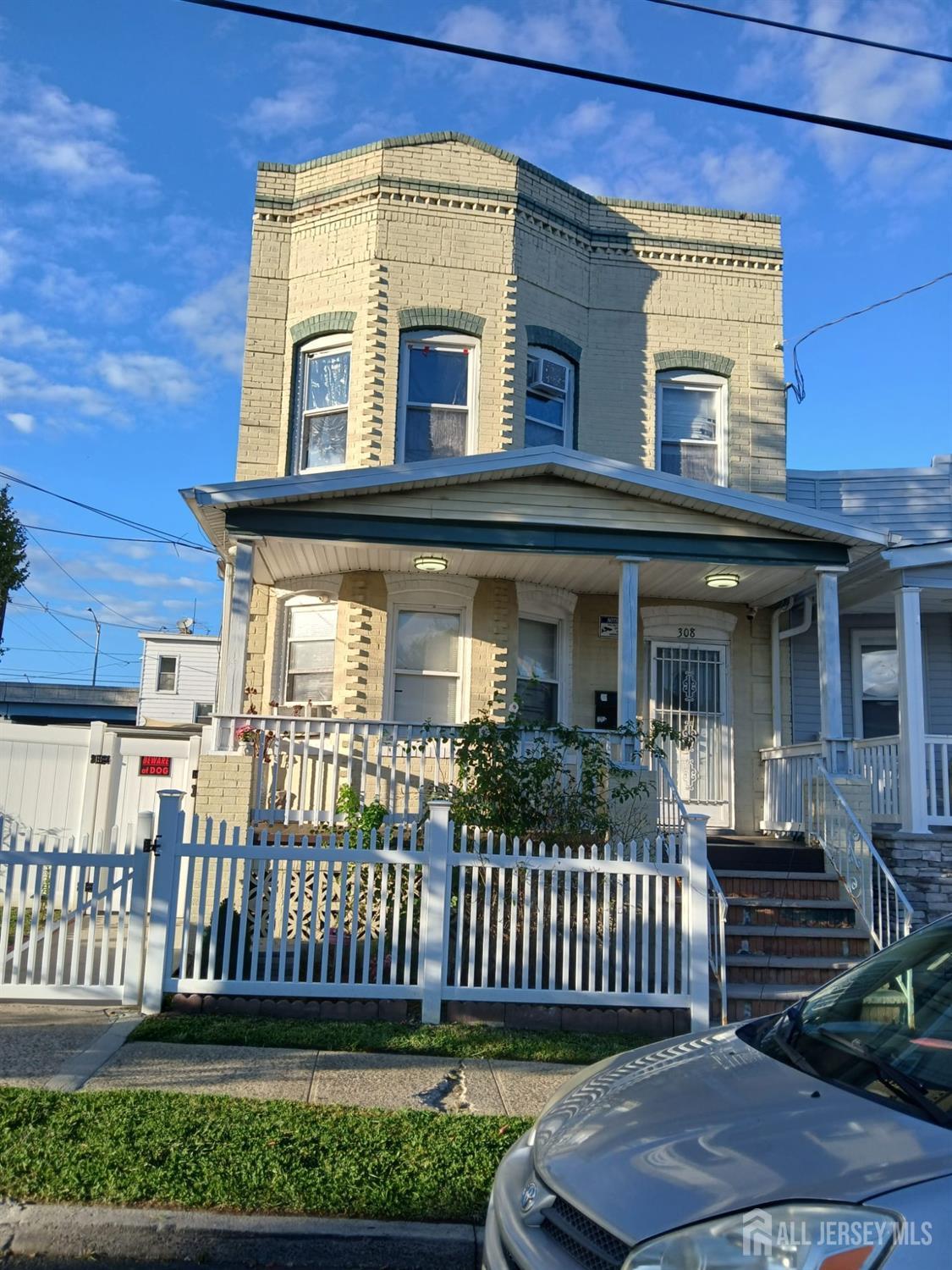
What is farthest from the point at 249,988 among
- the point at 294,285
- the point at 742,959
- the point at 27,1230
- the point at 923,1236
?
the point at 294,285

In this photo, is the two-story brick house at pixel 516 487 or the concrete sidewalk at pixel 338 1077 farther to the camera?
the two-story brick house at pixel 516 487

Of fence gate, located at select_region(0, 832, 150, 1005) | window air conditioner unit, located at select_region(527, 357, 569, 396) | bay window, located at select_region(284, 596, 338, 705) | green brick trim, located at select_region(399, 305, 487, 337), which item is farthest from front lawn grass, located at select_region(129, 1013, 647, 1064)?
green brick trim, located at select_region(399, 305, 487, 337)

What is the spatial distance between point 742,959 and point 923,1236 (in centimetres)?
642

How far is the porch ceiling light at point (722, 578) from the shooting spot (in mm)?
11586

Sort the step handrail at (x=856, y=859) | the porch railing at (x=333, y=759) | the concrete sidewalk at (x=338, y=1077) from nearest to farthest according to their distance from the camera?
1. the concrete sidewalk at (x=338, y=1077)
2. the step handrail at (x=856, y=859)
3. the porch railing at (x=333, y=759)

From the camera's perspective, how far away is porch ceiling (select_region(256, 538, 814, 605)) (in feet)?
36.5

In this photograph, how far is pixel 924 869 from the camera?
10.5 meters

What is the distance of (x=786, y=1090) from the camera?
335cm

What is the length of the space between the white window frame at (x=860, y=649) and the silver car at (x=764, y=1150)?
31.9ft

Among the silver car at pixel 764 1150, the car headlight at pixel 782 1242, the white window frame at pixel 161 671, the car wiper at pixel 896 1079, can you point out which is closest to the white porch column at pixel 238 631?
the silver car at pixel 764 1150

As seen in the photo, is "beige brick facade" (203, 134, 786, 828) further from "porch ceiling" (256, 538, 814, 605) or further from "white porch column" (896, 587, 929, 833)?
"white porch column" (896, 587, 929, 833)

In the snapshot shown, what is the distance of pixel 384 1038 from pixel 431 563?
18.3 feet

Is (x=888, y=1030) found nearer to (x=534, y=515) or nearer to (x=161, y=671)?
(x=534, y=515)

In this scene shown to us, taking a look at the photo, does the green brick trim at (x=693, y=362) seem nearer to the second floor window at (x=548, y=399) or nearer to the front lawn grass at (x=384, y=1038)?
the second floor window at (x=548, y=399)
